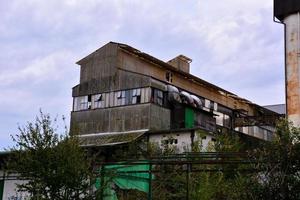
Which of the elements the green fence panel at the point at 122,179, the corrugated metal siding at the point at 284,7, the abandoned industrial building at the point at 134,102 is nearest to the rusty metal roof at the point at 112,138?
the abandoned industrial building at the point at 134,102

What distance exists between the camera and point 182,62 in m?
46.8

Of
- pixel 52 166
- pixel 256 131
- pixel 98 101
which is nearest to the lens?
pixel 52 166

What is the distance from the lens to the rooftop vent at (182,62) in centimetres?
4575

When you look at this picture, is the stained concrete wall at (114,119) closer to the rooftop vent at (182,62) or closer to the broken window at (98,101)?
the broken window at (98,101)

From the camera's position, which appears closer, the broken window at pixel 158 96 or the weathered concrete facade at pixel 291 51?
the weathered concrete facade at pixel 291 51

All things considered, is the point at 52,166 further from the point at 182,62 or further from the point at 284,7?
the point at 182,62

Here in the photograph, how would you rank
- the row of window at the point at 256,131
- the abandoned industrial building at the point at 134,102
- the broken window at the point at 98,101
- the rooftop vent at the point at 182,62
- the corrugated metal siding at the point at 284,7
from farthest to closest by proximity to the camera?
1. the row of window at the point at 256,131
2. the rooftop vent at the point at 182,62
3. the broken window at the point at 98,101
4. the abandoned industrial building at the point at 134,102
5. the corrugated metal siding at the point at 284,7

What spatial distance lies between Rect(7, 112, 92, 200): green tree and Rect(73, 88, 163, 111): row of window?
726 inches

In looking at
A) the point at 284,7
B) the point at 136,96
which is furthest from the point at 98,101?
the point at 284,7

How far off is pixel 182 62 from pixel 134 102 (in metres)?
10.9

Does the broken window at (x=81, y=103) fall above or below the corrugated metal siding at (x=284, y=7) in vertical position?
below

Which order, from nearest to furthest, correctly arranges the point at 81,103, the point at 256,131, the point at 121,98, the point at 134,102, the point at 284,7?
the point at 284,7 < the point at 134,102 < the point at 121,98 < the point at 81,103 < the point at 256,131

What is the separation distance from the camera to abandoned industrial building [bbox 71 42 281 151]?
3609 centimetres

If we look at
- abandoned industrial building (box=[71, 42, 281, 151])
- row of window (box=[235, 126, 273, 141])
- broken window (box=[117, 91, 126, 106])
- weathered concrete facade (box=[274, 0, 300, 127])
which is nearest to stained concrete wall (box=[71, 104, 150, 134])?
abandoned industrial building (box=[71, 42, 281, 151])
